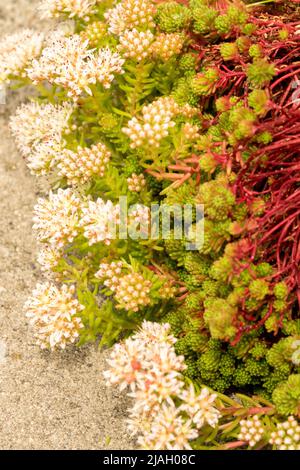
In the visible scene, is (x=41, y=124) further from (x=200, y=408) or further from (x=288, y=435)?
→ (x=288, y=435)

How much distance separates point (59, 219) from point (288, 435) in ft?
2.28

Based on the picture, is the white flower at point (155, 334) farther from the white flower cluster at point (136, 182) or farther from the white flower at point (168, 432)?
the white flower cluster at point (136, 182)

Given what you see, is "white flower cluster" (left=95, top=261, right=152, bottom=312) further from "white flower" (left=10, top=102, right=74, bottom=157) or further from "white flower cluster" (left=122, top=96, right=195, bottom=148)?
"white flower" (left=10, top=102, right=74, bottom=157)

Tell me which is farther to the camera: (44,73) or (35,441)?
(44,73)

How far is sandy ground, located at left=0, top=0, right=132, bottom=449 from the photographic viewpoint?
1546 millimetres

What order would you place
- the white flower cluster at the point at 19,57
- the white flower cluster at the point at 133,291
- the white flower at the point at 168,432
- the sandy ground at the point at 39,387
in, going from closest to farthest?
the white flower at the point at 168,432
the white flower cluster at the point at 133,291
the sandy ground at the point at 39,387
the white flower cluster at the point at 19,57

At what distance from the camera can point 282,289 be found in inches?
52.6

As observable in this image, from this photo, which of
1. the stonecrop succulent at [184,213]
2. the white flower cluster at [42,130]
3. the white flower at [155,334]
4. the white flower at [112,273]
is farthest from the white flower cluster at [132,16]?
the white flower at [155,334]

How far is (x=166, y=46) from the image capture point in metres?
1.58

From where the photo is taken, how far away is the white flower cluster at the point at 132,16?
1.63m
